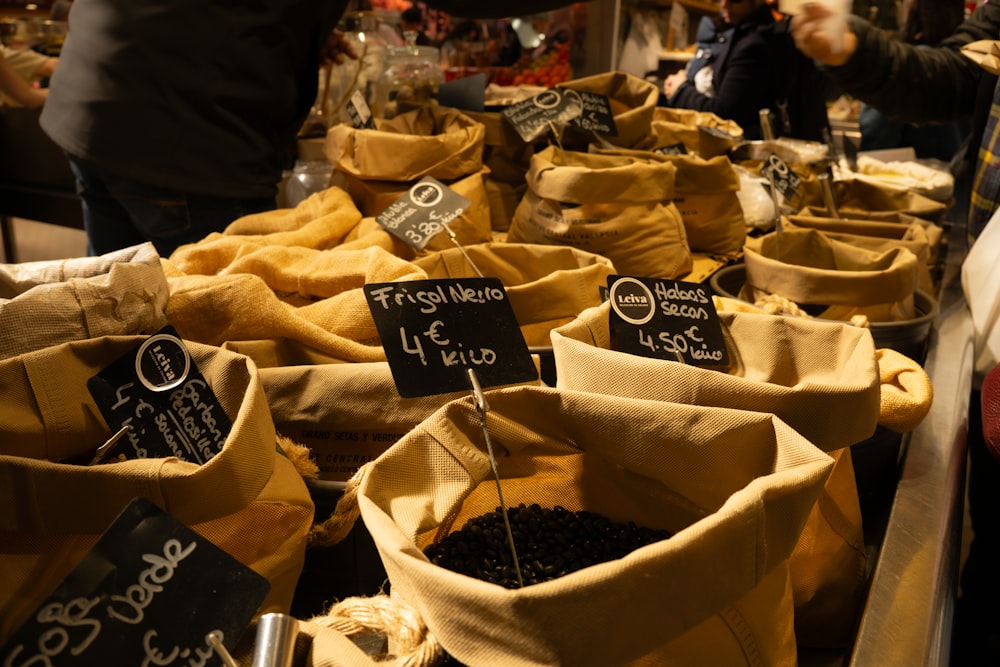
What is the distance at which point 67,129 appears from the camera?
1.62 m

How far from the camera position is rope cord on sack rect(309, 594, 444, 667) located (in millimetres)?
537

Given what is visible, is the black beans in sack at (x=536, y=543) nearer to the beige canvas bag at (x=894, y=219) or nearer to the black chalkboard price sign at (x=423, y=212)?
the black chalkboard price sign at (x=423, y=212)

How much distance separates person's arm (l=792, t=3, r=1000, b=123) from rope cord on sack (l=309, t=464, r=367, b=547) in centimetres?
173

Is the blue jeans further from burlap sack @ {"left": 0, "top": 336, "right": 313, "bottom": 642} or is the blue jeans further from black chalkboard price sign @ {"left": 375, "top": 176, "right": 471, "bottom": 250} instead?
burlap sack @ {"left": 0, "top": 336, "right": 313, "bottom": 642}

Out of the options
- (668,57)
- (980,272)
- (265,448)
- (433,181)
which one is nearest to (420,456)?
(265,448)

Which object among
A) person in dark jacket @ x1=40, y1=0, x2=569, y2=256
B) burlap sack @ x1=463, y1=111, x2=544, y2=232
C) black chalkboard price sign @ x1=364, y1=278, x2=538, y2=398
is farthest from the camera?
burlap sack @ x1=463, y1=111, x2=544, y2=232

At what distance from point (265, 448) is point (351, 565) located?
18cm

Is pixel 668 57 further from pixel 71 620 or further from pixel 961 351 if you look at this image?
pixel 71 620

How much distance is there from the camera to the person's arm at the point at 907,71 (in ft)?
6.84

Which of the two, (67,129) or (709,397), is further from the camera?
(67,129)

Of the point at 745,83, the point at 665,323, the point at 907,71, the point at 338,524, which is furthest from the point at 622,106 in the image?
the point at 745,83

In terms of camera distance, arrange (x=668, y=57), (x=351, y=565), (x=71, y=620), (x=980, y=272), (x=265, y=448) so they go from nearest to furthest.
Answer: (x=71, y=620), (x=265, y=448), (x=351, y=565), (x=980, y=272), (x=668, y=57)

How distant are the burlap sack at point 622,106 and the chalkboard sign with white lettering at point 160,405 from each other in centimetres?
120

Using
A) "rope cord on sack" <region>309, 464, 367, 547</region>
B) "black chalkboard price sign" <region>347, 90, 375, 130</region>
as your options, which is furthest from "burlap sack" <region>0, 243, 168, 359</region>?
"black chalkboard price sign" <region>347, 90, 375, 130</region>
